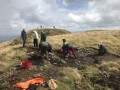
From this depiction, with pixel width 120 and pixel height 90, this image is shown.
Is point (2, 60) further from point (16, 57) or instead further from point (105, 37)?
point (105, 37)

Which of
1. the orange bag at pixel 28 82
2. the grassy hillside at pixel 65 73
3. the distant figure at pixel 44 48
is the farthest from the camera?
the distant figure at pixel 44 48

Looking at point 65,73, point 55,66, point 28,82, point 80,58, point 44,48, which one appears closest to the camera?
point 28,82

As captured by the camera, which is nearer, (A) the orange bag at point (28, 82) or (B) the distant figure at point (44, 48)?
(A) the orange bag at point (28, 82)

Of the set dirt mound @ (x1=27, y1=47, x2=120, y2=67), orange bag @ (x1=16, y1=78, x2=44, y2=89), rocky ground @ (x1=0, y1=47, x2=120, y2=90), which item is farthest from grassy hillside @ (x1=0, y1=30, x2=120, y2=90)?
orange bag @ (x1=16, y1=78, x2=44, y2=89)

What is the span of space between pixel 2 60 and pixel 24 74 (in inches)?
235

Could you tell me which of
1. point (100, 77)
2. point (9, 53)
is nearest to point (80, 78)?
point (100, 77)

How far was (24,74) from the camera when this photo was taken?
84.2 ft

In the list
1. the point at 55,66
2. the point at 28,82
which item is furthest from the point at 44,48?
the point at 28,82

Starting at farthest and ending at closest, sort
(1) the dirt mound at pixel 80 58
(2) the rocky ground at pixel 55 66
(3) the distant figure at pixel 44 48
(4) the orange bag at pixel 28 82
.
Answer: (1) the dirt mound at pixel 80 58 < (3) the distant figure at pixel 44 48 < (2) the rocky ground at pixel 55 66 < (4) the orange bag at pixel 28 82

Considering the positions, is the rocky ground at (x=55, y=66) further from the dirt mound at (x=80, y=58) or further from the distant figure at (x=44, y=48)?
the distant figure at (x=44, y=48)

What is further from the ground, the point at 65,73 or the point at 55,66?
the point at 55,66

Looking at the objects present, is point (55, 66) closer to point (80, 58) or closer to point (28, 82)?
point (80, 58)

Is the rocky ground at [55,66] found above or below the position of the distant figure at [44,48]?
below

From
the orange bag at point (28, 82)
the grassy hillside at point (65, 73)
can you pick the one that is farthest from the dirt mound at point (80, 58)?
the orange bag at point (28, 82)
